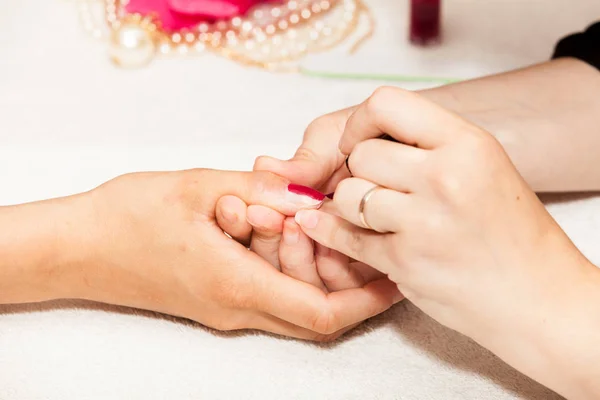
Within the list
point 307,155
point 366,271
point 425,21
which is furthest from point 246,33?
point 366,271

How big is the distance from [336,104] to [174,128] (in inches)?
10.2

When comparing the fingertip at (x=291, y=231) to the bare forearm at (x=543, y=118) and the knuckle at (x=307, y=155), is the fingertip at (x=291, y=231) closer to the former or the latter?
the knuckle at (x=307, y=155)

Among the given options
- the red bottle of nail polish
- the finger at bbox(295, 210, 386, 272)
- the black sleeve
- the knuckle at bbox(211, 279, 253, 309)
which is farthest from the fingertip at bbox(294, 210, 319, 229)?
the red bottle of nail polish

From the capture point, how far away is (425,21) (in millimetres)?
1305

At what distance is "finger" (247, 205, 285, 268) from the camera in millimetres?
807

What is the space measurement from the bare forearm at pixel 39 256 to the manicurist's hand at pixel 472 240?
0.35 meters

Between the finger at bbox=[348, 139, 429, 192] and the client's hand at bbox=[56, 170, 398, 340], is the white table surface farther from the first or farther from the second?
the finger at bbox=[348, 139, 429, 192]

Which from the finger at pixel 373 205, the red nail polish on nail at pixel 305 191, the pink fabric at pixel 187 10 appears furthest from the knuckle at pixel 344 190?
the pink fabric at pixel 187 10

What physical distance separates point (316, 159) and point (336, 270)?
0.13m

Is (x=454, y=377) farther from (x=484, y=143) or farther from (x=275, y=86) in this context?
(x=275, y=86)

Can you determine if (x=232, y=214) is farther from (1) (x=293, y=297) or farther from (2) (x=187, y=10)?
(2) (x=187, y=10)

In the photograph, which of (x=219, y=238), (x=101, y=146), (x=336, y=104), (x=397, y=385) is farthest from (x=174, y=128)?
(x=397, y=385)

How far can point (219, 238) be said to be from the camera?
82 cm

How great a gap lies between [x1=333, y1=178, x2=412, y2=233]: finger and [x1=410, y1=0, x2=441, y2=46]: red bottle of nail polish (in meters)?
0.69
